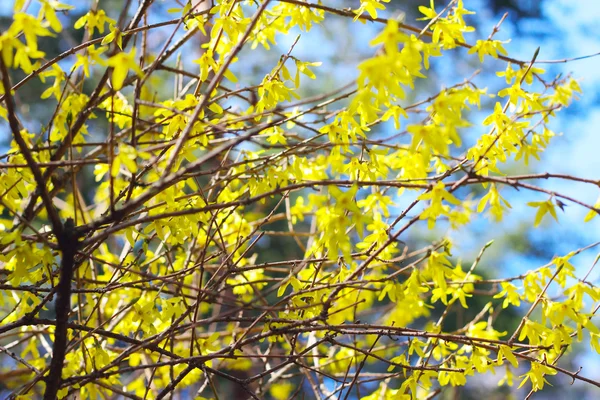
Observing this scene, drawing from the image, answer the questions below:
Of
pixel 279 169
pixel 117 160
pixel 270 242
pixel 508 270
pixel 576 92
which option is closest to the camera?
pixel 117 160

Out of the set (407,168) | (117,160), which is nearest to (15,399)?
(117,160)

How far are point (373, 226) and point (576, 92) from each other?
3.89 feet

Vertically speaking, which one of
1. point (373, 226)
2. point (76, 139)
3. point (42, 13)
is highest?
point (76, 139)

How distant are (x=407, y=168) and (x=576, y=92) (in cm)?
110

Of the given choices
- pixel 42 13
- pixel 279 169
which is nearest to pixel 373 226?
pixel 279 169

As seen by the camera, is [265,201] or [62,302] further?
[265,201]

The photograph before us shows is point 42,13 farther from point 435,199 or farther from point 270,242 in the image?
point 270,242

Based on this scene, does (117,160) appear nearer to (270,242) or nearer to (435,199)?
(435,199)

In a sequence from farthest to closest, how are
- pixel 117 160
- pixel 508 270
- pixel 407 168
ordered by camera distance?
pixel 508 270, pixel 407 168, pixel 117 160

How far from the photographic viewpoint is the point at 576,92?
7.87 feet

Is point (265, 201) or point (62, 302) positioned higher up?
point (265, 201)

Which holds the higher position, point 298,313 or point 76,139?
point 76,139

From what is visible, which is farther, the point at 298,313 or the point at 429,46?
the point at 298,313

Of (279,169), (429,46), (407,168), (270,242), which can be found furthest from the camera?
(270,242)
